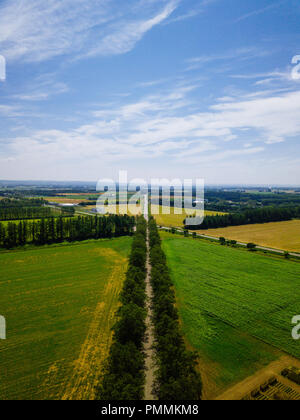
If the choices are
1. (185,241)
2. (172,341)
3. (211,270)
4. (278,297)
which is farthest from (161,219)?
(172,341)

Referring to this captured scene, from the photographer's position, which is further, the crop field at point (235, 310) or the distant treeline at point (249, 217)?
the distant treeline at point (249, 217)

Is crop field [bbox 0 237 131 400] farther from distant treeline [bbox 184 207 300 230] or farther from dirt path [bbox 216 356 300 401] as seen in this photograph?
distant treeline [bbox 184 207 300 230]

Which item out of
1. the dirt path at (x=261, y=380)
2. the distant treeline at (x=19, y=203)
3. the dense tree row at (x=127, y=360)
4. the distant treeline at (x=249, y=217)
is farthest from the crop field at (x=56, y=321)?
the distant treeline at (x=19, y=203)

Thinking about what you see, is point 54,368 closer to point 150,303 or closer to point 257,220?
point 150,303

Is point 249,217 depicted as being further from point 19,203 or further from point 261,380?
point 19,203

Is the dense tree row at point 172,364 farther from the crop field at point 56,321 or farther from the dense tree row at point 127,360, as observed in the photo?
the crop field at point 56,321

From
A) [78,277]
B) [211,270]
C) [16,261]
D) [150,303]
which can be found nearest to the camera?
[150,303]
